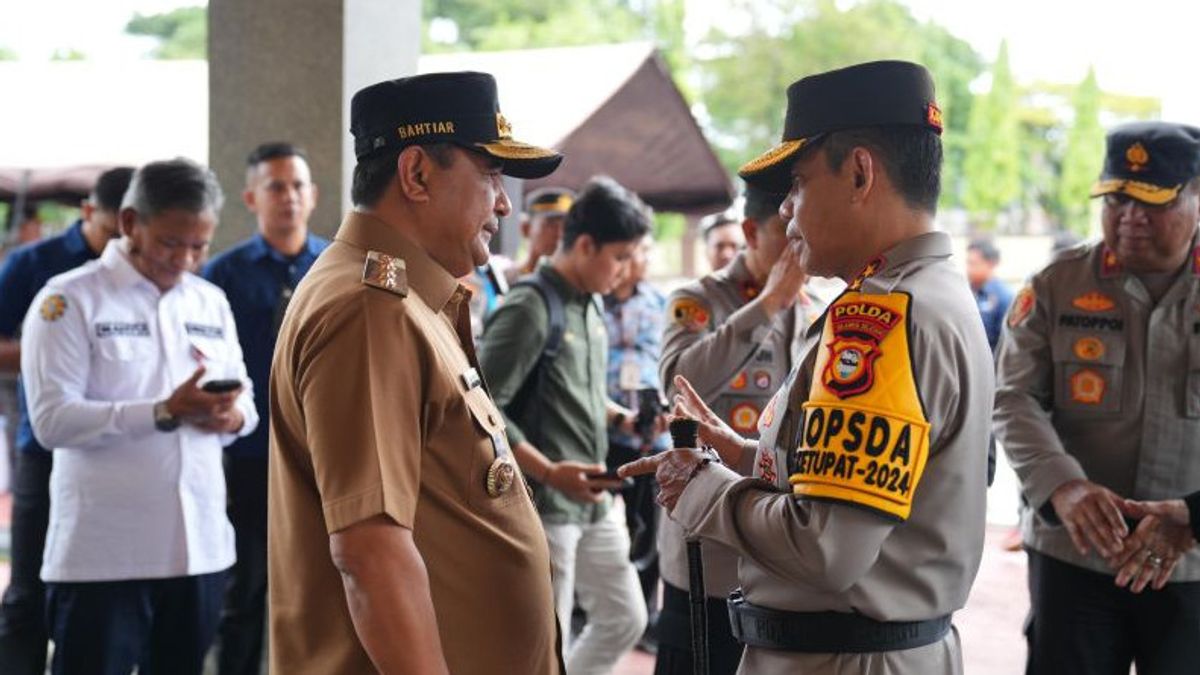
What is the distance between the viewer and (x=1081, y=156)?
29.3 meters

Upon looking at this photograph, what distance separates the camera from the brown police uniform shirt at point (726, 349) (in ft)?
10.5

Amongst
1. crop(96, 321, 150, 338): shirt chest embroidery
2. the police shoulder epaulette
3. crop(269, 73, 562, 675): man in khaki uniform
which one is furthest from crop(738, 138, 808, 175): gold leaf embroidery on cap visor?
crop(96, 321, 150, 338): shirt chest embroidery

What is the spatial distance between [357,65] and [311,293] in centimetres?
304

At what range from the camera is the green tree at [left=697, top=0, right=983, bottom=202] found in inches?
1103

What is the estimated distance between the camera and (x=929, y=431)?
1.79 m

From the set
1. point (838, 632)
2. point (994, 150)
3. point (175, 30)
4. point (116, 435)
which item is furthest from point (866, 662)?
point (994, 150)

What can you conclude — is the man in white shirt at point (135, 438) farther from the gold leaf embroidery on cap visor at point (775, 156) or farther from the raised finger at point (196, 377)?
the gold leaf embroidery on cap visor at point (775, 156)

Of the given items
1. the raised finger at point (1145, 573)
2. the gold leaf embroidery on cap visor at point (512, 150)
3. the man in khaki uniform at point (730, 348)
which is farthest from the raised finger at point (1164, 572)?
the gold leaf embroidery on cap visor at point (512, 150)

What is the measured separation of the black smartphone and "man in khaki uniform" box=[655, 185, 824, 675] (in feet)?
3.69

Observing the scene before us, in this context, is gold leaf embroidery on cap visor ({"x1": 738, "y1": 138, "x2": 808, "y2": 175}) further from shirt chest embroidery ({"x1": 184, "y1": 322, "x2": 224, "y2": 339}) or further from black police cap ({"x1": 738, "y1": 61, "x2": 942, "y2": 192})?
shirt chest embroidery ({"x1": 184, "y1": 322, "x2": 224, "y2": 339})

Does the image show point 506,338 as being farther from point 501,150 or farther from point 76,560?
point 501,150

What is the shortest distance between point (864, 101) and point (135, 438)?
2.14 m

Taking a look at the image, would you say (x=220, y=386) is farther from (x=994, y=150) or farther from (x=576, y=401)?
(x=994, y=150)

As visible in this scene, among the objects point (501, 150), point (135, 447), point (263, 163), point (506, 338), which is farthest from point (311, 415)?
point (263, 163)
